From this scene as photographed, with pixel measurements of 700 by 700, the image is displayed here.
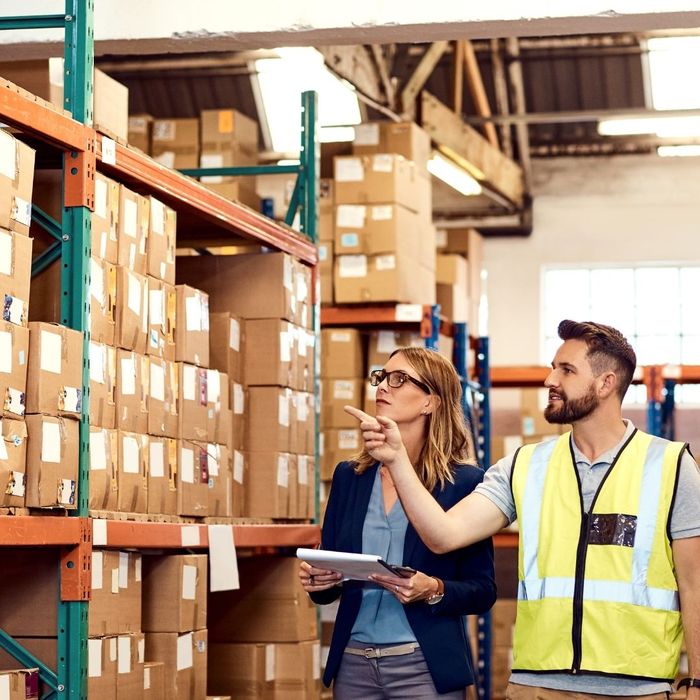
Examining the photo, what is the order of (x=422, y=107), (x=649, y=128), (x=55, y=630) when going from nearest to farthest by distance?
(x=55, y=630), (x=422, y=107), (x=649, y=128)

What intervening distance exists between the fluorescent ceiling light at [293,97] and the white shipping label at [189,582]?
981 cm

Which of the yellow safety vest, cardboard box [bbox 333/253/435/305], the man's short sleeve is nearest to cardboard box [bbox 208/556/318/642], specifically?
cardboard box [bbox 333/253/435/305]

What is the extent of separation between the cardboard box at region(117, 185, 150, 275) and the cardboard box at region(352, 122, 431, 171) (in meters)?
4.10

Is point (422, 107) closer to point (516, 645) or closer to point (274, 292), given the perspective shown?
point (274, 292)

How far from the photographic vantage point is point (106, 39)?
7051 mm

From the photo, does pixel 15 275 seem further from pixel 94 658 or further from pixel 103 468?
pixel 94 658

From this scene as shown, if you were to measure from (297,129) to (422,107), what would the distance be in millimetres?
3704

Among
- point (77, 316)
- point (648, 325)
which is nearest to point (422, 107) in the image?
point (648, 325)

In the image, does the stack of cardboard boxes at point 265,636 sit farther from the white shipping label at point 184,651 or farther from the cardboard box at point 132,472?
the cardboard box at point 132,472

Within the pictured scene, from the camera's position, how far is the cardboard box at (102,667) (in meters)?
5.22

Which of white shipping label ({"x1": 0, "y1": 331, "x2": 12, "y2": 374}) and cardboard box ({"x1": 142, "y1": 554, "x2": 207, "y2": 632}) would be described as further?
cardboard box ({"x1": 142, "y1": 554, "x2": 207, "y2": 632})

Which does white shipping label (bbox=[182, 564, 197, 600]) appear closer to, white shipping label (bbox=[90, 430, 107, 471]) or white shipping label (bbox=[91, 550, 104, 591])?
white shipping label (bbox=[91, 550, 104, 591])

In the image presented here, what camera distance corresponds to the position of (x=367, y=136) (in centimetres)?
991

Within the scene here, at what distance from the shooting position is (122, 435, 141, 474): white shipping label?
5.57 m
